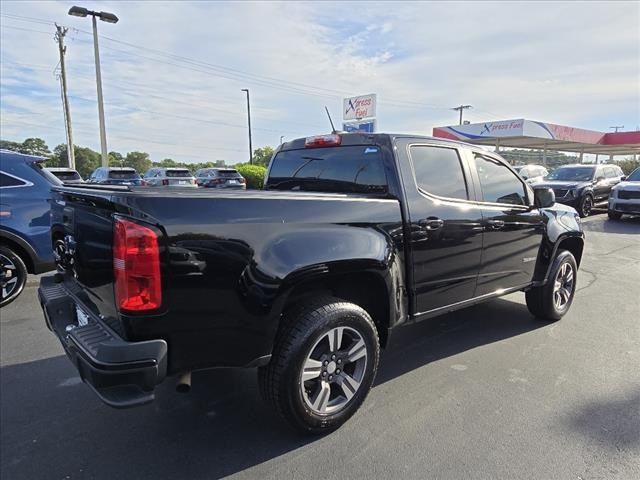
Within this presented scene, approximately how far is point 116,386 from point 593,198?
16501 mm

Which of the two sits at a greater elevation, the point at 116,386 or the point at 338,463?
the point at 116,386

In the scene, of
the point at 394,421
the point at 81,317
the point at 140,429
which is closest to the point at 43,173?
the point at 81,317

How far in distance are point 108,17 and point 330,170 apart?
72.0ft

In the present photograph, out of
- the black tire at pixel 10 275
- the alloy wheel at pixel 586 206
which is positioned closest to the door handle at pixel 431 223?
the black tire at pixel 10 275

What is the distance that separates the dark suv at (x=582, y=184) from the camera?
14.2 m

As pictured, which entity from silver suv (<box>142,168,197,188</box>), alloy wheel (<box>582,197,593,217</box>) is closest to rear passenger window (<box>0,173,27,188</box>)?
silver suv (<box>142,168,197,188</box>)

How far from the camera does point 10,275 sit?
526cm

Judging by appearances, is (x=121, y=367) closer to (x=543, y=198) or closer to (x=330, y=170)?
(x=330, y=170)

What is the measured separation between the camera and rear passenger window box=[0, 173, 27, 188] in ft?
17.1

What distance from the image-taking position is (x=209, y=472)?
2.44 meters

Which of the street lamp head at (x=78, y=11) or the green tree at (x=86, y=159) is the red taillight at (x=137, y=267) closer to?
the street lamp head at (x=78, y=11)

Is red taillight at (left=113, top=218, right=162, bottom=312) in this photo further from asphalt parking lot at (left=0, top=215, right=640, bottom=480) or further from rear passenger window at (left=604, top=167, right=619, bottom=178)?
rear passenger window at (left=604, top=167, right=619, bottom=178)

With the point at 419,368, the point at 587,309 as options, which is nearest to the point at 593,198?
the point at 587,309

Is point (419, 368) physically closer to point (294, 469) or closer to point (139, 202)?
point (294, 469)
